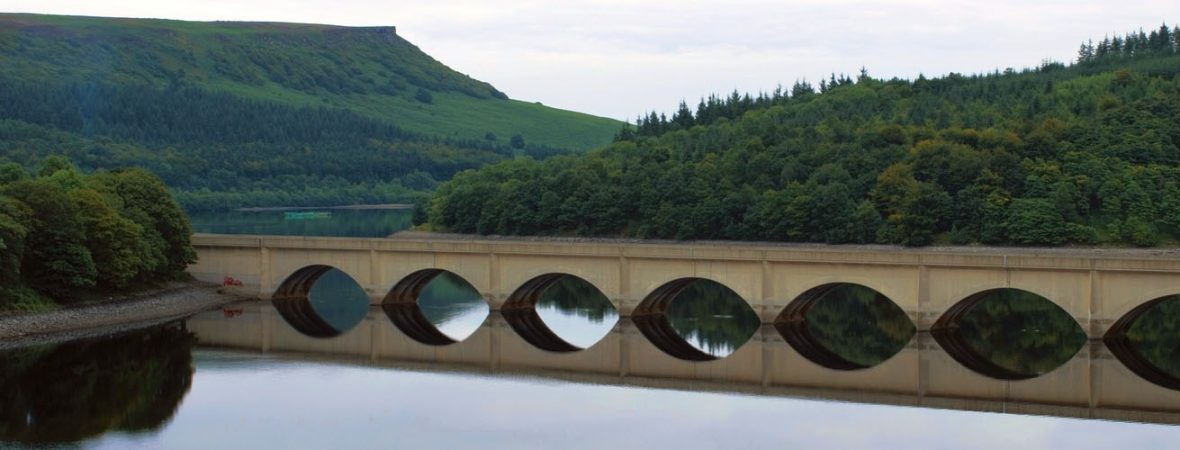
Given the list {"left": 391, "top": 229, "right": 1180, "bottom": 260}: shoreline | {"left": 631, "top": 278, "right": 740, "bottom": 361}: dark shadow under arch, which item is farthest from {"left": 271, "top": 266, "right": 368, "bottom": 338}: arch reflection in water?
{"left": 631, "top": 278, "right": 740, "bottom": 361}: dark shadow under arch

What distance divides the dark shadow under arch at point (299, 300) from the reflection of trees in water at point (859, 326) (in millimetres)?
22943

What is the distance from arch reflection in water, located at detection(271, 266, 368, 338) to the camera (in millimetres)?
80863

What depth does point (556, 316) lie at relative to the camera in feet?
278

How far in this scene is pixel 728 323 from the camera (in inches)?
3118

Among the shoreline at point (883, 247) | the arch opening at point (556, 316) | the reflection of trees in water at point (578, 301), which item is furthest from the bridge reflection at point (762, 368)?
the shoreline at point (883, 247)

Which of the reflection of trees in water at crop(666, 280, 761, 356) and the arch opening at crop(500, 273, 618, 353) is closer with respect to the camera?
the reflection of trees in water at crop(666, 280, 761, 356)

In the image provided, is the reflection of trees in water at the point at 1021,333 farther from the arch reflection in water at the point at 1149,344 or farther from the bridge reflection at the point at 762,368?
the arch reflection in water at the point at 1149,344

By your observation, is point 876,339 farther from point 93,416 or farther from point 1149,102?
point 1149,102

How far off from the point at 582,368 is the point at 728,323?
49.6ft

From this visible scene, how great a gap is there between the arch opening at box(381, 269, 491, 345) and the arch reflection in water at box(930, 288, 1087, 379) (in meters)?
21.3

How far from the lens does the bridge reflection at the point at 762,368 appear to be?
56219 millimetres

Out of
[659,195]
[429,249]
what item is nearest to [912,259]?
[429,249]

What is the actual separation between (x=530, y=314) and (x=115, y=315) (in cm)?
1937

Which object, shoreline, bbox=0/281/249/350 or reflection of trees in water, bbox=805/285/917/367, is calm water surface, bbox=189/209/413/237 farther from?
reflection of trees in water, bbox=805/285/917/367
